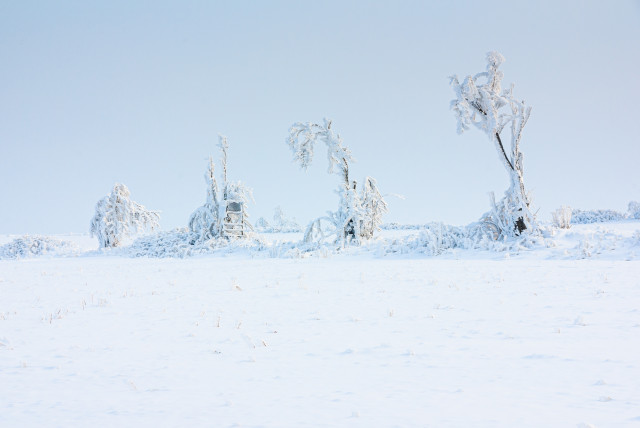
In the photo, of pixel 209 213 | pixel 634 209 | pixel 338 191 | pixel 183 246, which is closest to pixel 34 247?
pixel 183 246

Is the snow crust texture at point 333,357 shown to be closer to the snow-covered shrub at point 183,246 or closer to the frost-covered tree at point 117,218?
the snow-covered shrub at point 183,246

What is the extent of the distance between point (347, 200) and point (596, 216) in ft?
58.3

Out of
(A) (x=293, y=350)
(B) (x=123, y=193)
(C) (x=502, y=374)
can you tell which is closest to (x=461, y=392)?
(C) (x=502, y=374)

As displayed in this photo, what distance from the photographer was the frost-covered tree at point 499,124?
1558cm

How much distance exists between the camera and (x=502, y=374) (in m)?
3.52

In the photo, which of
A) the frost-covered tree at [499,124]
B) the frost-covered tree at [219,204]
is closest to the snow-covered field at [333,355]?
the frost-covered tree at [499,124]

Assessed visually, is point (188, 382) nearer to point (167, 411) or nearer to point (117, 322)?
point (167, 411)

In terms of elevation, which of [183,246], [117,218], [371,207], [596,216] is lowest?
[183,246]

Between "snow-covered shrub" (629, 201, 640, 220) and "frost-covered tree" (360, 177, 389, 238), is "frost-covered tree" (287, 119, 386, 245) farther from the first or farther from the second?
"snow-covered shrub" (629, 201, 640, 220)

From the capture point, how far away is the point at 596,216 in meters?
26.7

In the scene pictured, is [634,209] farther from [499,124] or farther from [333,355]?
[333,355]

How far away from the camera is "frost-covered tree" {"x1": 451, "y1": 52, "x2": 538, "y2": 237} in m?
15.6

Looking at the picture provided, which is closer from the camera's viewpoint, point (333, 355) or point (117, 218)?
point (333, 355)

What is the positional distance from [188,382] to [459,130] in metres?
15.6
